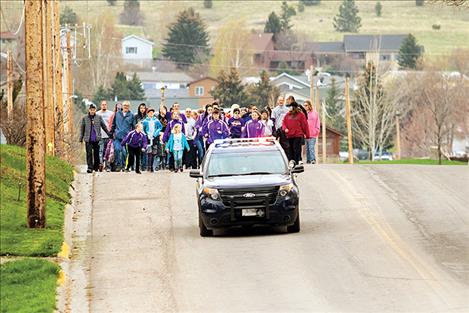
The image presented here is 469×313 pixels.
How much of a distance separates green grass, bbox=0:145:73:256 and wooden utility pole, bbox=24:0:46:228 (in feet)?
1.31

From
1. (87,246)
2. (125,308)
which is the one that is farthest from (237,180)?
(125,308)

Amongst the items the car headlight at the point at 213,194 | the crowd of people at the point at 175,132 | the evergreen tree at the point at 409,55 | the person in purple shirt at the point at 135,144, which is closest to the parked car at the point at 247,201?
the car headlight at the point at 213,194

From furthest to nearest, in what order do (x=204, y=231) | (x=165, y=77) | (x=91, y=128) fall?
1. (x=165, y=77)
2. (x=91, y=128)
3. (x=204, y=231)

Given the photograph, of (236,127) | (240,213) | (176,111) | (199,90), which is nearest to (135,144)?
(176,111)

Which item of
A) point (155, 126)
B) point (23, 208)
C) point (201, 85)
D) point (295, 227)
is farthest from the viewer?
point (201, 85)

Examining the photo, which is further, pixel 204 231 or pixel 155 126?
pixel 155 126

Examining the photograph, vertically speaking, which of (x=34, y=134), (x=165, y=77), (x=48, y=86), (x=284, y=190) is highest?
(x=48, y=86)

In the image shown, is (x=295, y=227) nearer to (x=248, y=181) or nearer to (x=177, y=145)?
(x=248, y=181)

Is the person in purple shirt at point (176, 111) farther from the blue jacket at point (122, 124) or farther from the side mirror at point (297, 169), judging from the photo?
the side mirror at point (297, 169)

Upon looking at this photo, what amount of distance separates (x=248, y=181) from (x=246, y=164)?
0.95 m

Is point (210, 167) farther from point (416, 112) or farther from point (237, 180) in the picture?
point (416, 112)

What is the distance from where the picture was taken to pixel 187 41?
623ft

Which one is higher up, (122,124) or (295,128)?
(295,128)

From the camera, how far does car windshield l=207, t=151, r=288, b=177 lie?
26219 mm
